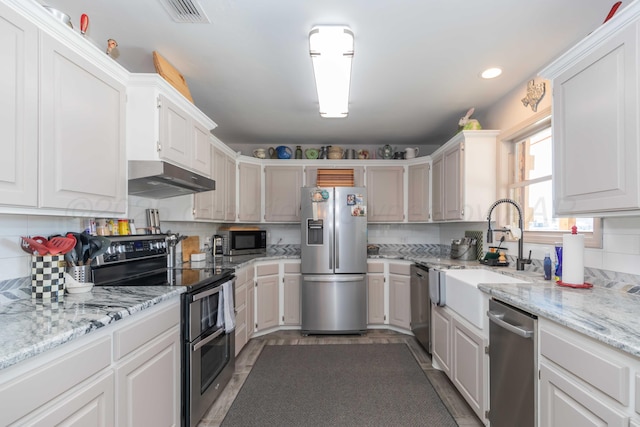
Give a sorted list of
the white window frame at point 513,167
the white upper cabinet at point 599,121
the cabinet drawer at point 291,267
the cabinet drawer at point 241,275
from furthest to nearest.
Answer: the cabinet drawer at point 291,267
the cabinet drawer at point 241,275
the white window frame at point 513,167
the white upper cabinet at point 599,121

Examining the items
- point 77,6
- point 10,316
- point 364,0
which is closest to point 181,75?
point 77,6

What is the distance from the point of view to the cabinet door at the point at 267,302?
3.47 m

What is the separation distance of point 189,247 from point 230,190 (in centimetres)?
86

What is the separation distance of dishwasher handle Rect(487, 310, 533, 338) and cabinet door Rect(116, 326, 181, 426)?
174 centimetres

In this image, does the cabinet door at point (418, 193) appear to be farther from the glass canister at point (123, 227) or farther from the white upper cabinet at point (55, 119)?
the white upper cabinet at point (55, 119)

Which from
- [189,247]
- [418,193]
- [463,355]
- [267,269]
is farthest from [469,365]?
[189,247]

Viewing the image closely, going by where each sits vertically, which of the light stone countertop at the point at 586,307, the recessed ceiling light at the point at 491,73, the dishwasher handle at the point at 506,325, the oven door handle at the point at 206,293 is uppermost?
the recessed ceiling light at the point at 491,73

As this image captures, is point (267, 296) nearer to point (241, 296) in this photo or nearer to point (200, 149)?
point (241, 296)

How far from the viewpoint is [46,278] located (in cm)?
143

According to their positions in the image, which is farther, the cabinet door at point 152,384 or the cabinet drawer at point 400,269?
the cabinet drawer at point 400,269

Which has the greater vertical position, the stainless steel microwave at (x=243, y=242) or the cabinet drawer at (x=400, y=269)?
the stainless steel microwave at (x=243, y=242)

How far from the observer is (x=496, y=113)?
301 centimetres

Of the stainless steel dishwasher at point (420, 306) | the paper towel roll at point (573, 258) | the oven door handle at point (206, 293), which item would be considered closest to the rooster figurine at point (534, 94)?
the paper towel roll at point (573, 258)

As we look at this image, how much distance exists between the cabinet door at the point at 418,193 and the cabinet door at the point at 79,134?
3250 mm
